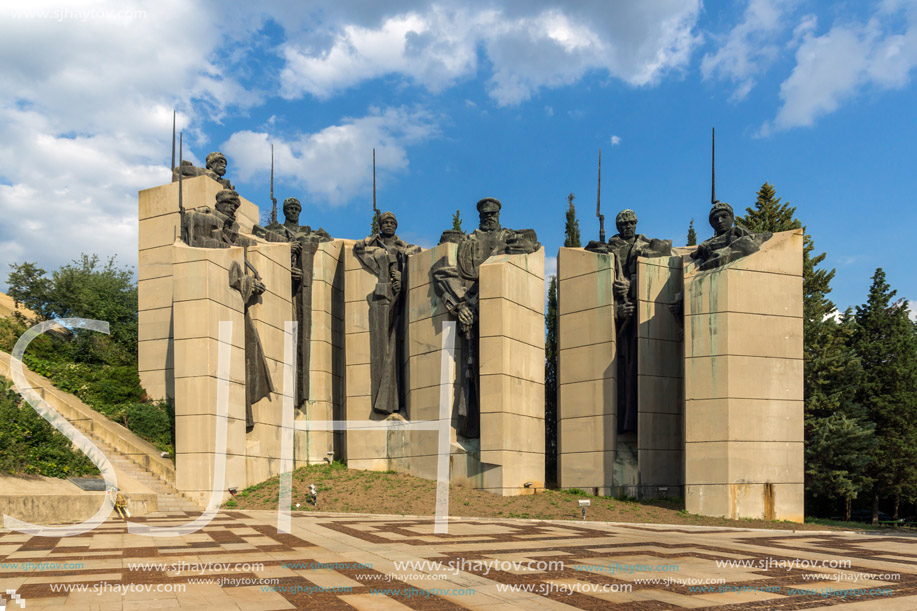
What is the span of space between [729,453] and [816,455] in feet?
35.7

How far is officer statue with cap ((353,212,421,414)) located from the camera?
74.3 feet

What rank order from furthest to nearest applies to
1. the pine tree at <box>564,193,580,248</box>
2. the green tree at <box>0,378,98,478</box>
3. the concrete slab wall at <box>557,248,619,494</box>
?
the pine tree at <box>564,193,580,248</box>, the concrete slab wall at <box>557,248,619,494</box>, the green tree at <box>0,378,98,478</box>

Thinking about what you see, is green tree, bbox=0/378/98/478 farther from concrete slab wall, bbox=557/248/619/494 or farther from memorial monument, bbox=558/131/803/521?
memorial monument, bbox=558/131/803/521

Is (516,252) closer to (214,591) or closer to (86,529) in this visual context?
(86,529)

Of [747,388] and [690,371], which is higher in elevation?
[690,371]

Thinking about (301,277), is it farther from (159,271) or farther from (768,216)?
(768,216)

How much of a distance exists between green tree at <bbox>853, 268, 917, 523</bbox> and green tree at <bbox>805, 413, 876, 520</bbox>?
868 mm

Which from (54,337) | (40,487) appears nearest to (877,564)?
(40,487)

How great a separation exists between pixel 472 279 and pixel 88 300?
1528 centimetres

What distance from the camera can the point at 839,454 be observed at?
25.7 m

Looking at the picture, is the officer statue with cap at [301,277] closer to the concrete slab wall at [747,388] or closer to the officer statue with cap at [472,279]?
the officer statue with cap at [472,279]

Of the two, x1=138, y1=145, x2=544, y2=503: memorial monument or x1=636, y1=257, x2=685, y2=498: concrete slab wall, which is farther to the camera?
x1=636, y1=257, x2=685, y2=498: concrete slab wall

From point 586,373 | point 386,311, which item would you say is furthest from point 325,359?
point 586,373

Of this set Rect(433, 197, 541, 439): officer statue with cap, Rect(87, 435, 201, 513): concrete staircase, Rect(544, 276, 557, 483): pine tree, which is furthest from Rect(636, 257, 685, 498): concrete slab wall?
Rect(87, 435, 201, 513): concrete staircase
